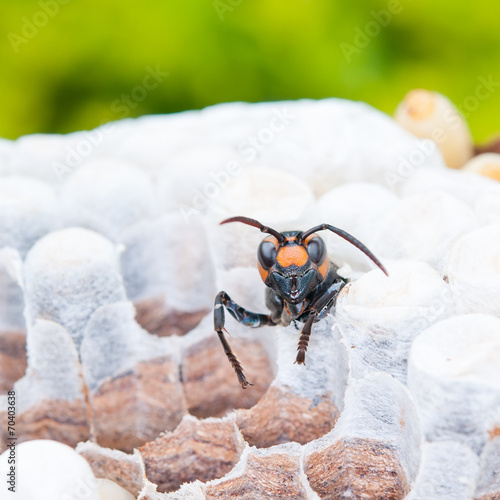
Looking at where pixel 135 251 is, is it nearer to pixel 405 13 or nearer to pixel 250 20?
pixel 250 20

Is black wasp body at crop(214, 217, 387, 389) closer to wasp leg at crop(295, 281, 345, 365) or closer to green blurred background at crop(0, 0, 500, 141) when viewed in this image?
wasp leg at crop(295, 281, 345, 365)

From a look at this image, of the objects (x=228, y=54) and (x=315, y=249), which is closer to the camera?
(x=315, y=249)

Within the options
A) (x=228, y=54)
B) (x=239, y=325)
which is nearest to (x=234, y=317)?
(x=239, y=325)

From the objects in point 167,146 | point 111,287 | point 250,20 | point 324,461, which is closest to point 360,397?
point 324,461

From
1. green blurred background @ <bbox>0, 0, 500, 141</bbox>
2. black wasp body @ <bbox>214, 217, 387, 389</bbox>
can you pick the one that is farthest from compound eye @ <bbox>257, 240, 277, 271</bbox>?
green blurred background @ <bbox>0, 0, 500, 141</bbox>

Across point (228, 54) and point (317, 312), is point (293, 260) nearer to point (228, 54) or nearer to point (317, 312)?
point (317, 312)

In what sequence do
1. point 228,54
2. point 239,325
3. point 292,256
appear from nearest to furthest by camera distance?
point 292,256 < point 239,325 < point 228,54
